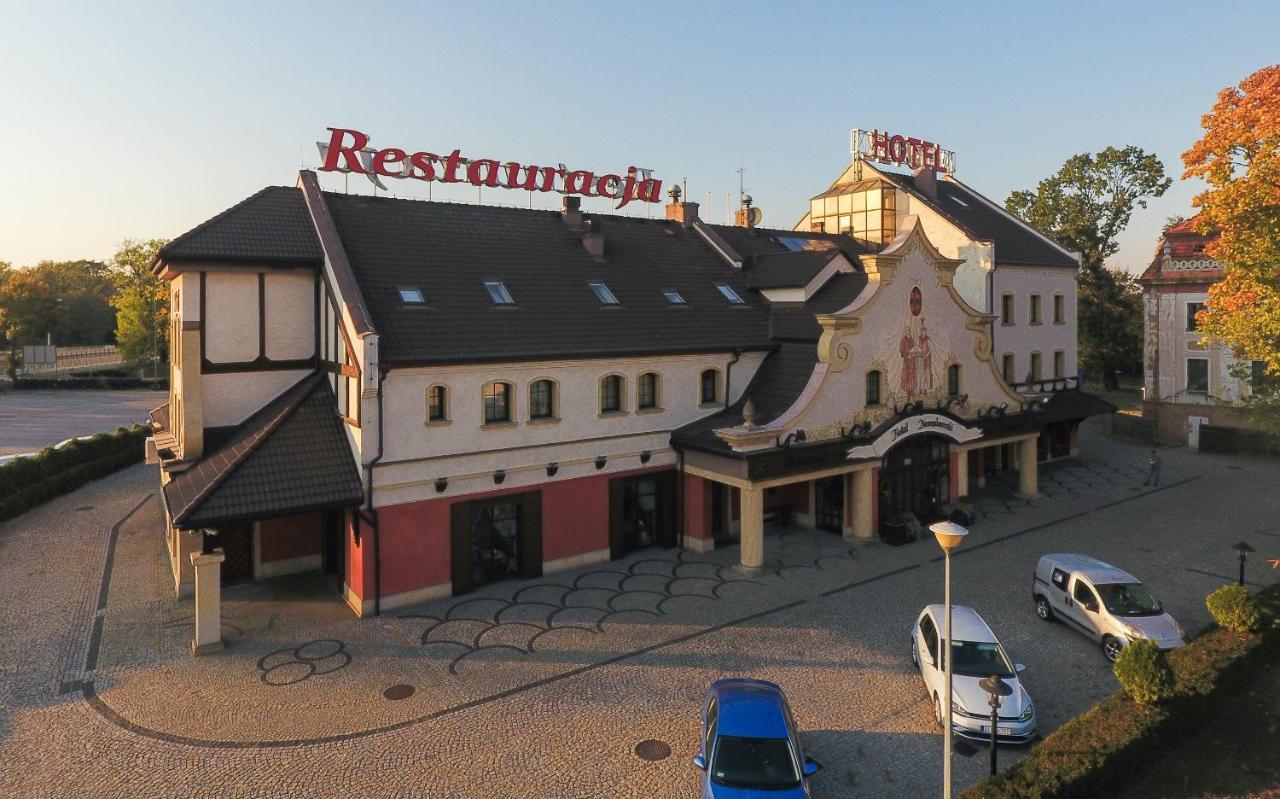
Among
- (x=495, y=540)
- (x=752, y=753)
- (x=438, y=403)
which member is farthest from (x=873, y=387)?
(x=752, y=753)

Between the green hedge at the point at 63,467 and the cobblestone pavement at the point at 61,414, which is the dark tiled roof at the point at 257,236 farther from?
the cobblestone pavement at the point at 61,414

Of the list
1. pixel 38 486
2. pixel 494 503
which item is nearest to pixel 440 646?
pixel 494 503

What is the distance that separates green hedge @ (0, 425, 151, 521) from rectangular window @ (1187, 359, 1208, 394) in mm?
65075

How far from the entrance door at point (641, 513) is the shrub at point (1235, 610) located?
54.3 feet

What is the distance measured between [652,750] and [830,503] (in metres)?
17.8

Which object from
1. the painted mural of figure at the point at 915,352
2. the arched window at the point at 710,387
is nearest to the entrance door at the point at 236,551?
the arched window at the point at 710,387

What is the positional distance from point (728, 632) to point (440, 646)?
7873 millimetres

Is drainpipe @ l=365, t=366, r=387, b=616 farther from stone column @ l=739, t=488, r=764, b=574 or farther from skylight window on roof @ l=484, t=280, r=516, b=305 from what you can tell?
stone column @ l=739, t=488, r=764, b=574

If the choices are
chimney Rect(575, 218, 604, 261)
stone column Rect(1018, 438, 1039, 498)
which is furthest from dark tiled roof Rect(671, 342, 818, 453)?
stone column Rect(1018, 438, 1039, 498)

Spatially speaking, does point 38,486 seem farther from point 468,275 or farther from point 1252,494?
point 1252,494

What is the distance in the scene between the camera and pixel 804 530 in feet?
103

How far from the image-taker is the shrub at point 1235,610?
1870cm

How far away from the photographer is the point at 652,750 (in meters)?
15.5

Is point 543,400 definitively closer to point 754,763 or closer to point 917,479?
point 754,763
